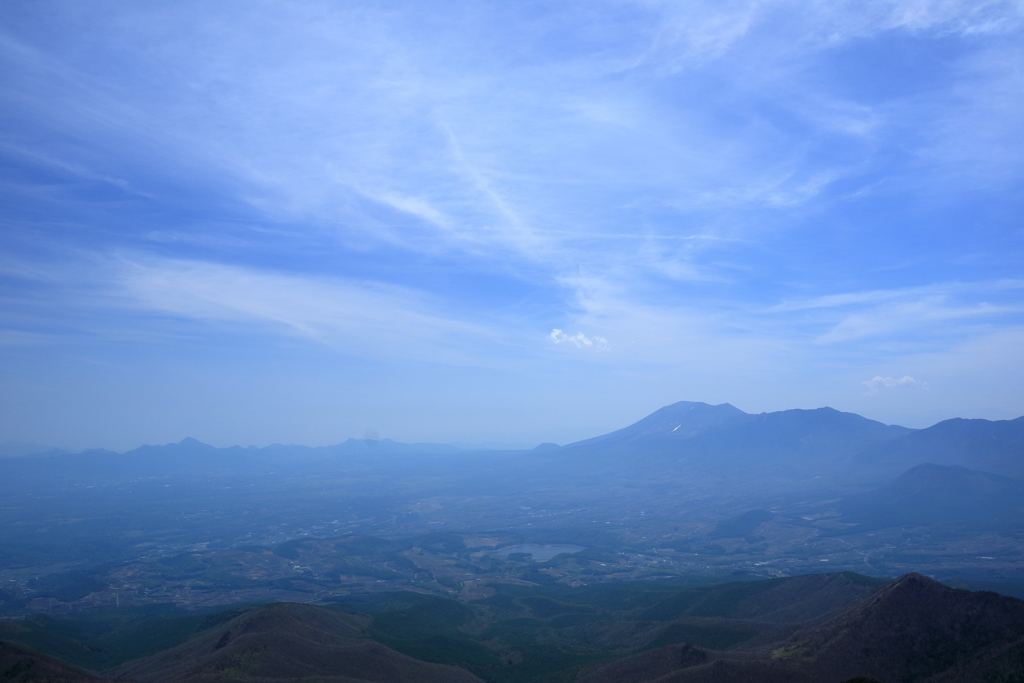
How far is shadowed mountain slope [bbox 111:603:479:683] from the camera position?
190 ft

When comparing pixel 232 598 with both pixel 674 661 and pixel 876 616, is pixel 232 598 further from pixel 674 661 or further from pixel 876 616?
pixel 876 616

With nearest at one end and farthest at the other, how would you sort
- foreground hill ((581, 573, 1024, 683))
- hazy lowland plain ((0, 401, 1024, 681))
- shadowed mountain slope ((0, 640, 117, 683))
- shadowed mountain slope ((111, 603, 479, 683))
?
shadowed mountain slope ((0, 640, 117, 683)) < foreground hill ((581, 573, 1024, 683)) < shadowed mountain slope ((111, 603, 479, 683)) < hazy lowland plain ((0, 401, 1024, 681))

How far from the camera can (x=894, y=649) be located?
54.9m

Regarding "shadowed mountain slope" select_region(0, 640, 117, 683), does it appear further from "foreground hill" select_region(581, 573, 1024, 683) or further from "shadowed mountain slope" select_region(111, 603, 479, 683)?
"foreground hill" select_region(581, 573, 1024, 683)

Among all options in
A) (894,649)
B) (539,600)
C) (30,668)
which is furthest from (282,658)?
(539,600)

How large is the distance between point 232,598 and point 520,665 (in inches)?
3634

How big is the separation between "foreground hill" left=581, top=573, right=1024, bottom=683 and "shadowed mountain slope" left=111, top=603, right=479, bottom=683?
23327mm

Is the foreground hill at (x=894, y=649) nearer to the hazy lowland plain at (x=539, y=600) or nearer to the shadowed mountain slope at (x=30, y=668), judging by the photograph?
the hazy lowland plain at (x=539, y=600)

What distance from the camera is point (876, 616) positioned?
191 feet

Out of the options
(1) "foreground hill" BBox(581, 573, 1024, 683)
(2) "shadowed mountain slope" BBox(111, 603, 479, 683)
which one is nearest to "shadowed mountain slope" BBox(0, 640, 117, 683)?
(2) "shadowed mountain slope" BBox(111, 603, 479, 683)

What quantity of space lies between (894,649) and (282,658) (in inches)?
2269

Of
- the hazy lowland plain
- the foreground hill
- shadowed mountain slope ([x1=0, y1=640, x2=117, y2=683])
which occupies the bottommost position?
the hazy lowland plain

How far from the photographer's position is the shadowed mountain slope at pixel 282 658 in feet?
190

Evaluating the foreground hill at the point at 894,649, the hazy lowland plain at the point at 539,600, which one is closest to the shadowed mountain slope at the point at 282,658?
the hazy lowland plain at the point at 539,600
